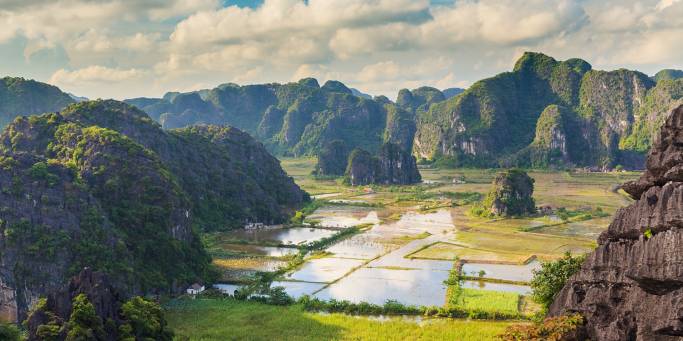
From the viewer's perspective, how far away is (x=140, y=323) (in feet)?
89.0

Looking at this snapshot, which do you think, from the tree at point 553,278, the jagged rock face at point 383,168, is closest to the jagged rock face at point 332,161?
the jagged rock face at point 383,168

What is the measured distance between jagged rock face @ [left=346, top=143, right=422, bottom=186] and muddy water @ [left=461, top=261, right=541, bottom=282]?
244 ft

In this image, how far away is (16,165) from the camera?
42.7m

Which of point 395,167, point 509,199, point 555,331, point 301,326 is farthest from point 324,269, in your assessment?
point 395,167

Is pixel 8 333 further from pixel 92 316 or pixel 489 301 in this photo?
pixel 489 301

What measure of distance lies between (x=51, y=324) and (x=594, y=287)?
75.8ft

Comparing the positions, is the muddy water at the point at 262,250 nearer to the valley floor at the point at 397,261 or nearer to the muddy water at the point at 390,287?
the valley floor at the point at 397,261

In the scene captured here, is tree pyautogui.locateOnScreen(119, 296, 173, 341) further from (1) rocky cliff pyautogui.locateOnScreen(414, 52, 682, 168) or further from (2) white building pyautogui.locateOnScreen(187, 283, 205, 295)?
(1) rocky cliff pyautogui.locateOnScreen(414, 52, 682, 168)

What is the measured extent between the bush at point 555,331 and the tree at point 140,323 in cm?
1602

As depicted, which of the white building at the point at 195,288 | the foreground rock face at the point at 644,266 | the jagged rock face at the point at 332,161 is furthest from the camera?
the jagged rock face at the point at 332,161

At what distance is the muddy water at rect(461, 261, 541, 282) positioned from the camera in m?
45.6

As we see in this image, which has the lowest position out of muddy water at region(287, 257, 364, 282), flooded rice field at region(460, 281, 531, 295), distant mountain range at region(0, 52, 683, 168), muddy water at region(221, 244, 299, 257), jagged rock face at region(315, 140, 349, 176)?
flooded rice field at region(460, 281, 531, 295)

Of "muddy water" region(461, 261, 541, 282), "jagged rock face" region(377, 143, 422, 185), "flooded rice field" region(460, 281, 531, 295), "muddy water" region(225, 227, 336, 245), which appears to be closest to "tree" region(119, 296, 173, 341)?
"flooded rice field" region(460, 281, 531, 295)

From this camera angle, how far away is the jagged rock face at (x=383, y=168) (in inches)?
4919
